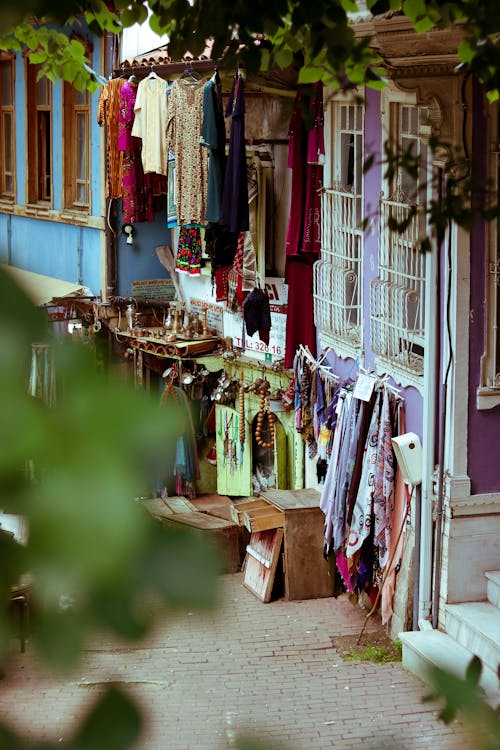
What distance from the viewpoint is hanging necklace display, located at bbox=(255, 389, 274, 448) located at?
39.0 feet

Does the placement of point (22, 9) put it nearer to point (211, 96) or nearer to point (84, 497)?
point (84, 497)

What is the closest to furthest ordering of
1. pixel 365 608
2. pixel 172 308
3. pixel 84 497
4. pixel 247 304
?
pixel 84 497, pixel 365 608, pixel 247 304, pixel 172 308

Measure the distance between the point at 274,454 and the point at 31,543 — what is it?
11518 mm

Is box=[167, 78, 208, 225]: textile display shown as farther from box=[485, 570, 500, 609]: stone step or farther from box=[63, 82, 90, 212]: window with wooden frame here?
box=[485, 570, 500, 609]: stone step

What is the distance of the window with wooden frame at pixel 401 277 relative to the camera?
28.3 ft

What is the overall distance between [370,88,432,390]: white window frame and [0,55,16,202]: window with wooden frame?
1030 cm

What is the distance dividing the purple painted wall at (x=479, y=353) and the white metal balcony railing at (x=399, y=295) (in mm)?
504

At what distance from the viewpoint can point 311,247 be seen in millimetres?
10539

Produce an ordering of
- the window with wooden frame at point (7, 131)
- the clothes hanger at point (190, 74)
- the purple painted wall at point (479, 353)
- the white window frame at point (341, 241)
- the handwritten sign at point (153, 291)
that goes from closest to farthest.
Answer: the purple painted wall at point (479, 353) < the white window frame at point (341, 241) < the clothes hanger at point (190, 74) < the handwritten sign at point (153, 291) < the window with wooden frame at point (7, 131)

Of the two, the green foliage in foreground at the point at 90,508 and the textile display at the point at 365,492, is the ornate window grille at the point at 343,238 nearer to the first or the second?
the textile display at the point at 365,492

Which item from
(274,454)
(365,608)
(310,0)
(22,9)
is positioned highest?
(310,0)

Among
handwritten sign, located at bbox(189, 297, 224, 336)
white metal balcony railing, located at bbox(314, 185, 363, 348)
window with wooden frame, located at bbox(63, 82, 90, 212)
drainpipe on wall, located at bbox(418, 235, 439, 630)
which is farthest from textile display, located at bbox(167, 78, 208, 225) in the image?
window with wooden frame, located at bbox(63, 82, 90, 212)

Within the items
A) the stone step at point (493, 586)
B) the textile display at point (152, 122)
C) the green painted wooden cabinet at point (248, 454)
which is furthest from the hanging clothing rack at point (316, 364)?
the textile display at point (152, 122)

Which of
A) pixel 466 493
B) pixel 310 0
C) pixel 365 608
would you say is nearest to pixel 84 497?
pixel 310 0
